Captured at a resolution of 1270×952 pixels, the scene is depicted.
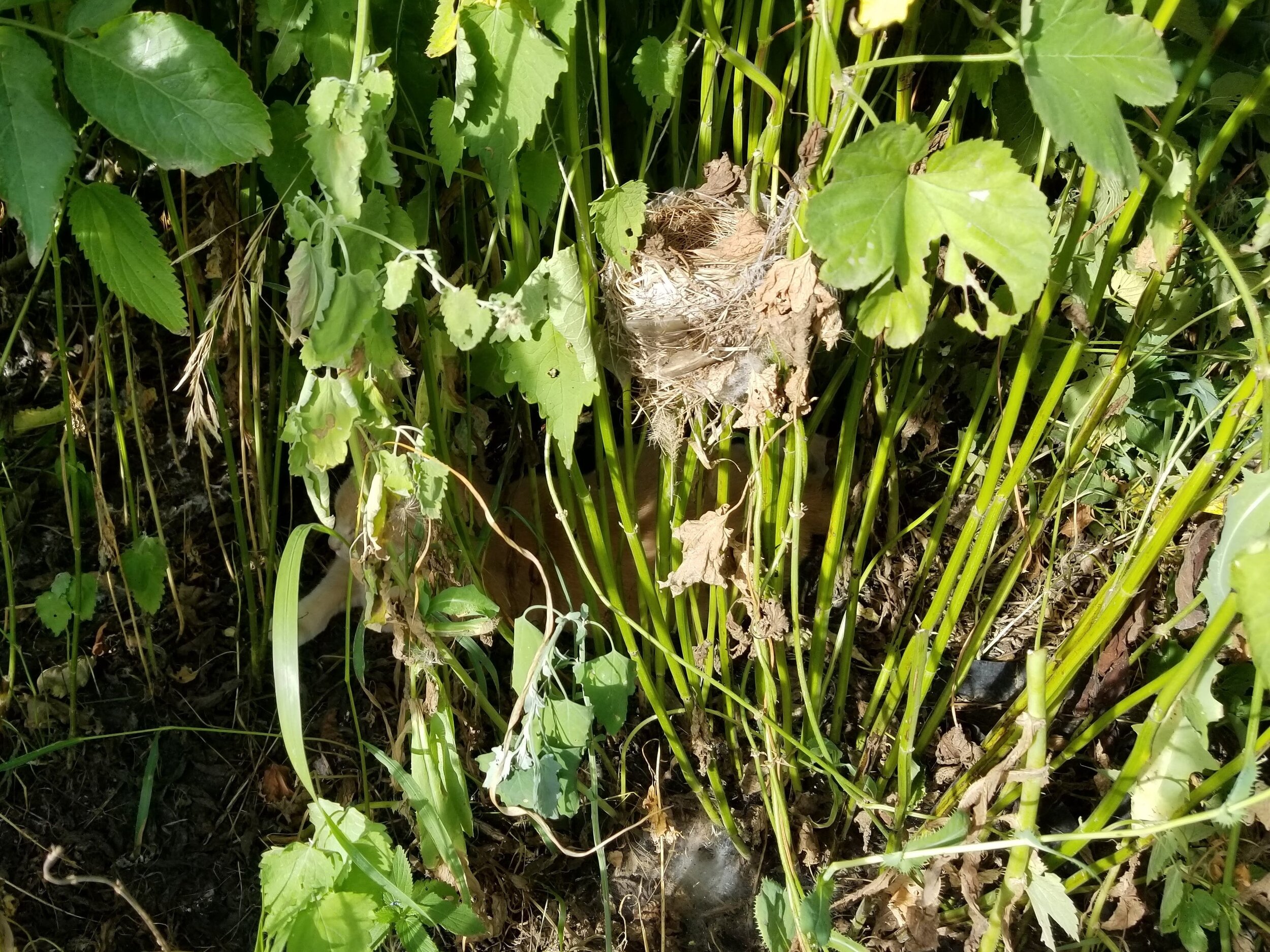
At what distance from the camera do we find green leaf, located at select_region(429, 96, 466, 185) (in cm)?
70

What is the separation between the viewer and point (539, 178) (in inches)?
30.9

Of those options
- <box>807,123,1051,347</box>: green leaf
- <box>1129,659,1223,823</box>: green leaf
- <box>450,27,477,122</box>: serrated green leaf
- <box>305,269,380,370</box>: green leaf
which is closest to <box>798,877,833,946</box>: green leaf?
<box>1129,659,1223,823</box>: green leaf

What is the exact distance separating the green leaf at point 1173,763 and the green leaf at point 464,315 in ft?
2.19

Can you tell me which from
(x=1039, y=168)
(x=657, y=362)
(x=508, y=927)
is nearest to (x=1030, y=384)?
(x=1039, y=168)

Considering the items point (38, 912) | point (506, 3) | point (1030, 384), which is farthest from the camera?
point (38, 912)

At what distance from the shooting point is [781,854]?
98cm

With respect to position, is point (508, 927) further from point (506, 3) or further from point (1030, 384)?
point (506, 3)

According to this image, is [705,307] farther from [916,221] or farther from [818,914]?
[818,914]

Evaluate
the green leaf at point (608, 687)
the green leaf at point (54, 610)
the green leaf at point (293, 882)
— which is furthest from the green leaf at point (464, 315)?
the green leaf at point (54, 610)

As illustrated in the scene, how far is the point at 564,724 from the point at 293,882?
269 mm

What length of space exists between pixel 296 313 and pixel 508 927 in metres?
0.87

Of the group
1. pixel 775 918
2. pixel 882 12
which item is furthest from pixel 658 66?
pixel 775 918

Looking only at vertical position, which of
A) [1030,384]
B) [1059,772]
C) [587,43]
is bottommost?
[1059,772]

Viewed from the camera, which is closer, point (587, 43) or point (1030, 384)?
point (587, 43)
